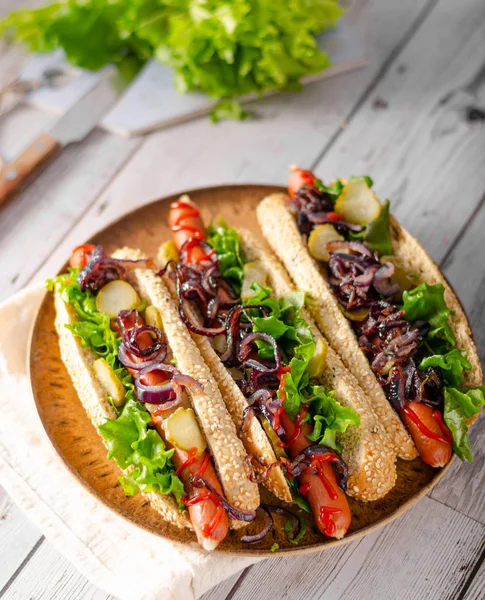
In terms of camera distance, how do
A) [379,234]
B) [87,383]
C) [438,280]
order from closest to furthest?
[87,383], [438,280], [379,234]

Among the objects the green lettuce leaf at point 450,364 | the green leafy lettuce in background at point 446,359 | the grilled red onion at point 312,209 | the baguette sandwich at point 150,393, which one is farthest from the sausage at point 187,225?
the green lettuce leaf at point 450,364

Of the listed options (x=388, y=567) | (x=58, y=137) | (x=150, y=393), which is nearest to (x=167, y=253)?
(x=150, y=393)

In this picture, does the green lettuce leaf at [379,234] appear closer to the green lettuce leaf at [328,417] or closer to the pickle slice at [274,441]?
the green lettuce leaf at [328,417]

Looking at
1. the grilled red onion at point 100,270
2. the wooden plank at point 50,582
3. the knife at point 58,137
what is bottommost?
the wooden plank at point 50,582

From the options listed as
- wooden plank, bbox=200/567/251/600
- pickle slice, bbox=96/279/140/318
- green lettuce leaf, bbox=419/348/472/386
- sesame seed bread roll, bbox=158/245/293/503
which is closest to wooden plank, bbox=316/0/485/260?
green lettuce leaf, bbox=419/348/472/386

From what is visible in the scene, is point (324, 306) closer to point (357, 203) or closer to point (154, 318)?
point (357, 203)

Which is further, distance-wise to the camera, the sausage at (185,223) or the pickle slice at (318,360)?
the sausage at (185,223)
